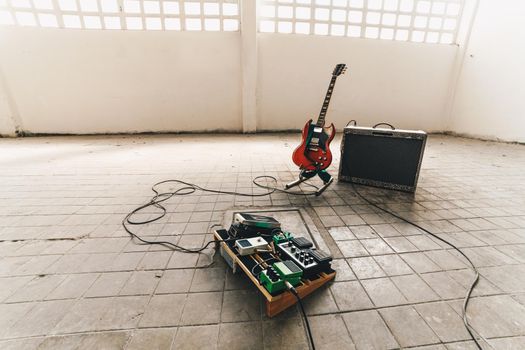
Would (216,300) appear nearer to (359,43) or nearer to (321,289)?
(321,289)

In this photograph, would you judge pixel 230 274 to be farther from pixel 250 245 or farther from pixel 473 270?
pixel 473 270

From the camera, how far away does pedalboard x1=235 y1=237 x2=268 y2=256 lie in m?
1.37

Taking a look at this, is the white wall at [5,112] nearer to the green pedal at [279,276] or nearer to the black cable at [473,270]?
the green pedal at [279,276]

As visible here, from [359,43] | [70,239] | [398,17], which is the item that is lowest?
[70,239]

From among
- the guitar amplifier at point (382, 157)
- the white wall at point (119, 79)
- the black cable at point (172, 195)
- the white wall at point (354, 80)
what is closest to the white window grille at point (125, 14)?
the white wall at point (119, 79)

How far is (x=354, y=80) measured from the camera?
5.89m

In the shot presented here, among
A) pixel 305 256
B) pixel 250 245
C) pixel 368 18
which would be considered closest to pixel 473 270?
pixel 305 256

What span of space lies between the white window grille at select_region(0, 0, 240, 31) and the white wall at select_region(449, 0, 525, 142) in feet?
18.2

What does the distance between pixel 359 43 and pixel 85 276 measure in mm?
6495

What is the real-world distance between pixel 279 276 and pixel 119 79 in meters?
5.94

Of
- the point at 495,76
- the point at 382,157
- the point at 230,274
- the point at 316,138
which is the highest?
the point at 495,76

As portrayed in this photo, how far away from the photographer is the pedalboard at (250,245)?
54.0 inches

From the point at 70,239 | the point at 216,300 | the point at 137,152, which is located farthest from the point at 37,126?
the point at 216,300

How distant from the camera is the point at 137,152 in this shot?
4391 millimetres
